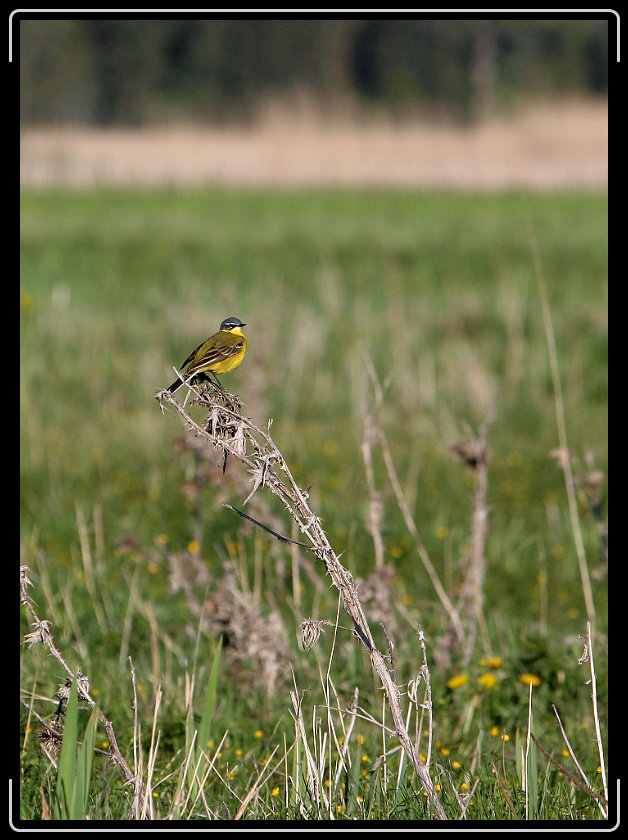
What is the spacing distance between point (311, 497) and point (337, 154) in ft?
47.2

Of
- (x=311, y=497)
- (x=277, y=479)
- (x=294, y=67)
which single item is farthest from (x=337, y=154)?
(x=277, y=479)

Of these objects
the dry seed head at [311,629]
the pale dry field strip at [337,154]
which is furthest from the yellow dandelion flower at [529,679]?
the pale dry field strip at [337,154]

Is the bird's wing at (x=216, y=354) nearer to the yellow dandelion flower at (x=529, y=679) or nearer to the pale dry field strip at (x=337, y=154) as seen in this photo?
the yellow dandelion flower at (x=529, y=679)

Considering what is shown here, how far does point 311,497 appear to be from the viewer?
6477 millimetres

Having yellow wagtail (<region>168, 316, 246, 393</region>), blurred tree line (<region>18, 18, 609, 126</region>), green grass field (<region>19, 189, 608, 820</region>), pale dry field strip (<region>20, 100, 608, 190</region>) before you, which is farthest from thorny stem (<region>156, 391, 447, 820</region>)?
blurred tree line (<region>18, 18, 609, 126</region>)

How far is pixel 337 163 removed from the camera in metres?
20.6

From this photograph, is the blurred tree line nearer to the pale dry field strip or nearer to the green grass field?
the pale dry field strip

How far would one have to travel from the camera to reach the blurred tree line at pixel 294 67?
2330 cm

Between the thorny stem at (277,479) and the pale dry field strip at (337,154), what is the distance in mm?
13019

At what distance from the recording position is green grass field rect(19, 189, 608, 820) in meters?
3.47

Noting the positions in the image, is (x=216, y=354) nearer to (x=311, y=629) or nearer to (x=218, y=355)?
(x=218, y=355)

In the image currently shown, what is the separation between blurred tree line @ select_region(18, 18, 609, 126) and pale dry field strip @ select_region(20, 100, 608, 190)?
110cm
